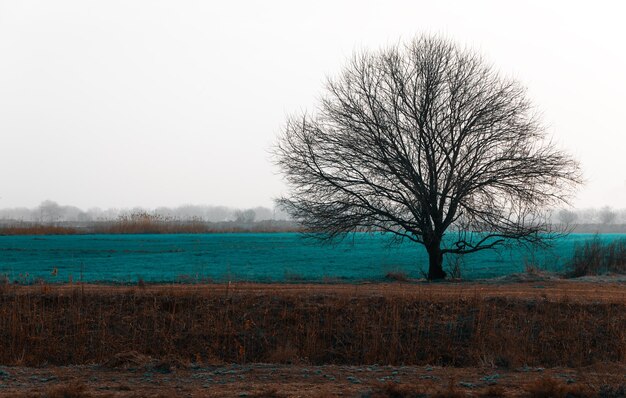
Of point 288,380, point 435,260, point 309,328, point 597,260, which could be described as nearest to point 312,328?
point 309,328

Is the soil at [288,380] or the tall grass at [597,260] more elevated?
the tall grass at [597,260]

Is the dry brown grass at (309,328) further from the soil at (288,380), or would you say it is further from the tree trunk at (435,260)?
the tree trunk at (435,260)

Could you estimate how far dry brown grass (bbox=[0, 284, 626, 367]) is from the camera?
59.2 feet

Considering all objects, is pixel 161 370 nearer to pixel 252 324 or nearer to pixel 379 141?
pixel 252 324

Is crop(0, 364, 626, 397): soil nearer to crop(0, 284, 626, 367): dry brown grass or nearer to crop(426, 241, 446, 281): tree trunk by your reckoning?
crop(0, 284, 626, 367): dry brown grass

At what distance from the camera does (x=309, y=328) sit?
1889 centimetres

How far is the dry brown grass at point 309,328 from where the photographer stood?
18031 mm

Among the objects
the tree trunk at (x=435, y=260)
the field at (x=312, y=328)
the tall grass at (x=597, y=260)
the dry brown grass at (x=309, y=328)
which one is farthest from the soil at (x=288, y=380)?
the tall grass at (x=597, y=260)

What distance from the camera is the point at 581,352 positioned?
18.1 m

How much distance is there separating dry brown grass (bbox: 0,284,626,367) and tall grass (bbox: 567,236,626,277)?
1208cm

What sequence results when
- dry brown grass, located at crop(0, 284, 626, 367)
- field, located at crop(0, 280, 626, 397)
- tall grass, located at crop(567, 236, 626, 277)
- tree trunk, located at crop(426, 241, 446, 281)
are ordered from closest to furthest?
field, located at crop(0, 280, 626, 397) → dry brown grass, located at crop(0, 284, 626, 367) → tree trunk, located at crop(426, 241, 446, 281) → tall grass, located at crop(567, 236, 626, 277)

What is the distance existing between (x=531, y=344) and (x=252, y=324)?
6.94 metres

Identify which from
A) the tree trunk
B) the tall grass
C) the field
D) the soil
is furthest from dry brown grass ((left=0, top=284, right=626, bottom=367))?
the tall grass

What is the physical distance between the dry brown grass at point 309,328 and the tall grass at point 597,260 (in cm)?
1208
